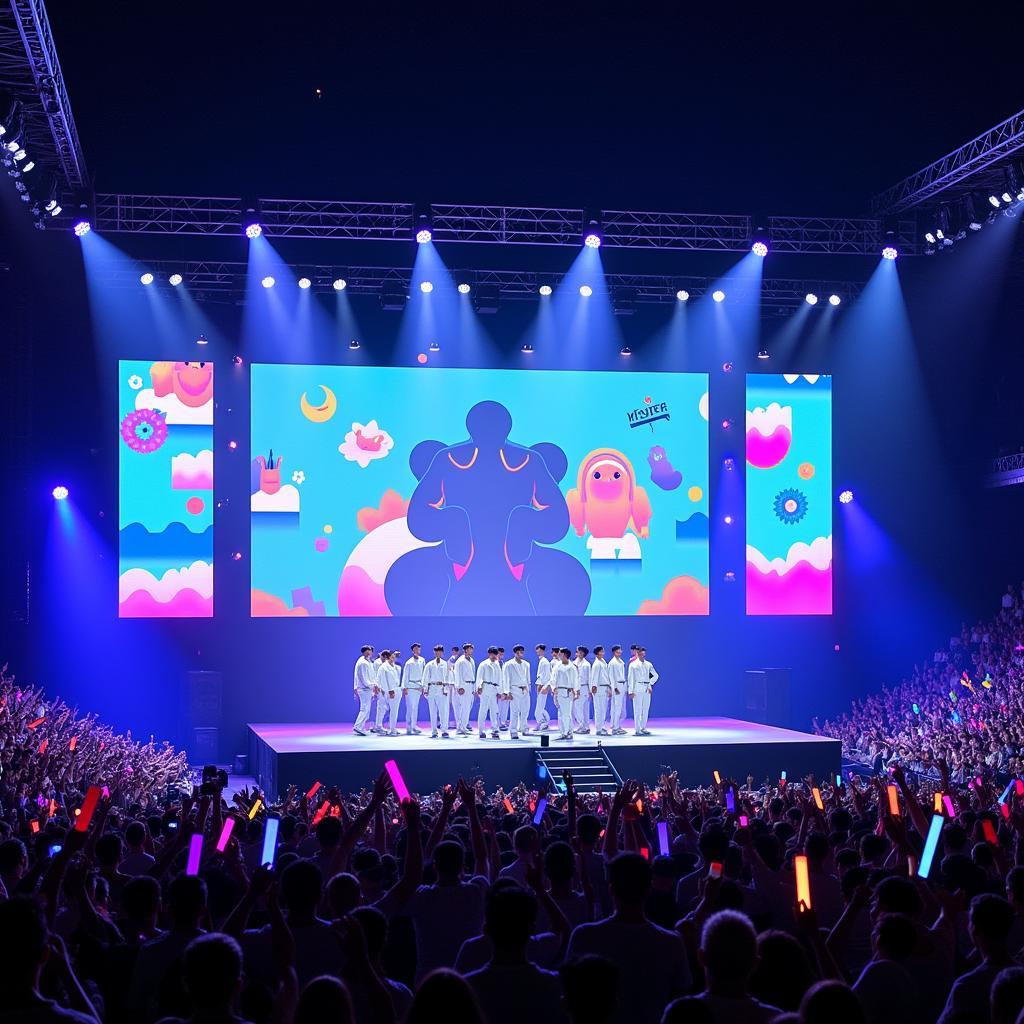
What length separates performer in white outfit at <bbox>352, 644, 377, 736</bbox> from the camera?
18.0 meters

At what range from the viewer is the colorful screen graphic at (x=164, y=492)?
63.4ft

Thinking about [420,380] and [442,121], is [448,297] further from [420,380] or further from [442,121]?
[442,121]

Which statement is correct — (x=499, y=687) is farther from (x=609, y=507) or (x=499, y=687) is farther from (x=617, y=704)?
(x=609, y=507)

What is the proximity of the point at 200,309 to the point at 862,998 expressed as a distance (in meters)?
17.9

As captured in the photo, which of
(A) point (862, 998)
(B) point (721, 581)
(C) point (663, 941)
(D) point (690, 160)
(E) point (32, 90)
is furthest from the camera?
(B) point (721, 581)

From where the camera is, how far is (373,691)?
18.1m

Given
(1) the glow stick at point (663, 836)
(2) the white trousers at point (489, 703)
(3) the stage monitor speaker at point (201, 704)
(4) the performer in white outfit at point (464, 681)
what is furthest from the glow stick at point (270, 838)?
(3) the stage monitor speaker at point (201, 704)

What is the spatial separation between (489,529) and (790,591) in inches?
191

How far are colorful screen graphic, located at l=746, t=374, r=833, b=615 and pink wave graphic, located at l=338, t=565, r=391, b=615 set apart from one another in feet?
18.8

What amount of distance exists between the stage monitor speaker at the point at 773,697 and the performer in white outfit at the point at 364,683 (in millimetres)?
6048

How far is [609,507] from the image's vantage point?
20359mm

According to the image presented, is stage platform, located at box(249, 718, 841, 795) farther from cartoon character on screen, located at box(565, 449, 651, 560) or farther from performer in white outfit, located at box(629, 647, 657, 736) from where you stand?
cartoon character on screen, located at box(565, 449, 651, 560)

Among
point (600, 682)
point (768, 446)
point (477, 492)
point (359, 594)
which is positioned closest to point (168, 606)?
point (359, 594)

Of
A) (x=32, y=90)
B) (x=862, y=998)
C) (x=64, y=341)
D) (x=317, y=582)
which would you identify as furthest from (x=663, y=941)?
(x=64, y=341)
